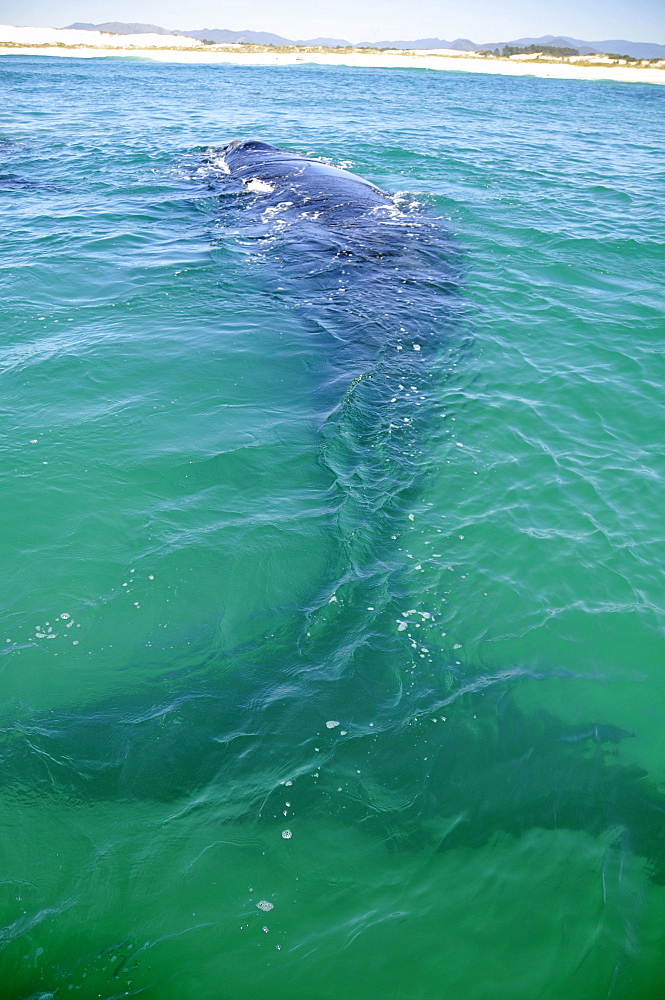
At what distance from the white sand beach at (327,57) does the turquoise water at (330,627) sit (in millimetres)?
64434

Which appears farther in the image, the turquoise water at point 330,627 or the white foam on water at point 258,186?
the white foam on water at point 258,186

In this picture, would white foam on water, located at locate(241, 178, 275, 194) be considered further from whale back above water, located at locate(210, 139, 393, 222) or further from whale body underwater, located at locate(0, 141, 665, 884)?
whale body underwater, located at locate(0, 141, 665, 884)

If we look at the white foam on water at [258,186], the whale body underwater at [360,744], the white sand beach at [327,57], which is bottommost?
the whale body underwater at [360,744]

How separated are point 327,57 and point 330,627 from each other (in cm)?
Answer: 9629

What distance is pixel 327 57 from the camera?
80.6 metres

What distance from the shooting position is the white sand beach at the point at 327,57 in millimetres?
65000

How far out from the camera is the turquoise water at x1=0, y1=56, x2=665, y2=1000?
12.4ft

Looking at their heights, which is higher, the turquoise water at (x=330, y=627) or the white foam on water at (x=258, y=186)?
the white foam on water at (x=258, y=186)

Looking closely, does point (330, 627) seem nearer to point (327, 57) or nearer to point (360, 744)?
point (360, 744)

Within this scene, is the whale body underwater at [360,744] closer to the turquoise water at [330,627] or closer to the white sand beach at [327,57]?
the turquoise water at [330,627]

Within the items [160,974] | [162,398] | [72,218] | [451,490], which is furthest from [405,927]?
[72,218]

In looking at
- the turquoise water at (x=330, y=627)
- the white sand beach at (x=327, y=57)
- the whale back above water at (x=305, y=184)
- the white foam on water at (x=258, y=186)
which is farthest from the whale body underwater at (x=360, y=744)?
the white sand beach at (x=327, y=57)

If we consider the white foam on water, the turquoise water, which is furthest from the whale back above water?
the turquoise water

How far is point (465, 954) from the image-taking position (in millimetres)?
3705
